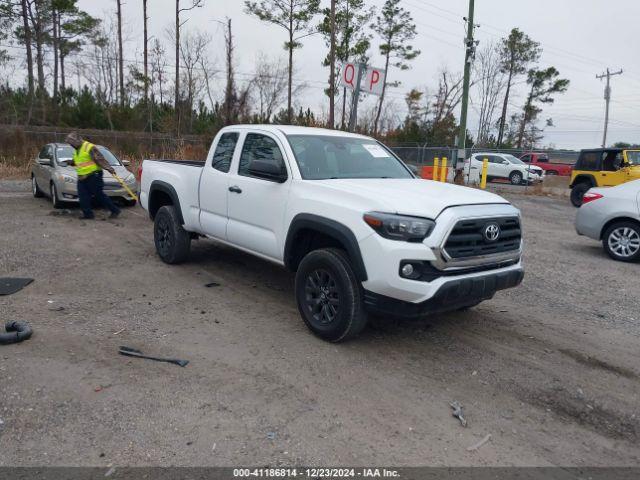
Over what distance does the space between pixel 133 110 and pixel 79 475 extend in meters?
31.9

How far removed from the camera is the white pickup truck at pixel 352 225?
12.9 ft

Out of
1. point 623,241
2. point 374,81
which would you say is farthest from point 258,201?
point 623,241

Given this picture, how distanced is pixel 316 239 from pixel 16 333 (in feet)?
8.81

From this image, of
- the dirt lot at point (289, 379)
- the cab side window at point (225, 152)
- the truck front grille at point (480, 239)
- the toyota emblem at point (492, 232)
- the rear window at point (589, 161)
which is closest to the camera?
the dirt lot at point (289, 379)

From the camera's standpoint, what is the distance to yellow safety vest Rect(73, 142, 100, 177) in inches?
389

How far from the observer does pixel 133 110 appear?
3147cm

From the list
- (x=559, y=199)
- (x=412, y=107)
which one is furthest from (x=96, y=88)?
(x=559, y=199)

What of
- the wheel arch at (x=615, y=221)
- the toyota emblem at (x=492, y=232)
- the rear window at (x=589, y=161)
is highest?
the rear window at (x=589, y=161)

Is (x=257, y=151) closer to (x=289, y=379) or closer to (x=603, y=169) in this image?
(x=289, y=379)

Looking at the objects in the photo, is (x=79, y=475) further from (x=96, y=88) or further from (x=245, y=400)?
(x=96, y=88)

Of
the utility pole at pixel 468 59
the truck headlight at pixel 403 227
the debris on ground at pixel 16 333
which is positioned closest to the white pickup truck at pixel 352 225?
the truck headlight at pixel 403 227

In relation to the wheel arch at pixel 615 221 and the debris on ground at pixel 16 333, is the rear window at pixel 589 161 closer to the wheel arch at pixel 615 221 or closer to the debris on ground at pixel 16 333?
the wheel arch at pixel 615 221

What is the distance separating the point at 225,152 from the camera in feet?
19.8

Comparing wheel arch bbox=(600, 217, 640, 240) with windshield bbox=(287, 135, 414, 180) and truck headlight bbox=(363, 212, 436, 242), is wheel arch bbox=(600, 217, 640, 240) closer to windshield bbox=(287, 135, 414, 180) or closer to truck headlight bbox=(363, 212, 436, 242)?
windshield bbox=(287, 135, 414, 180)
